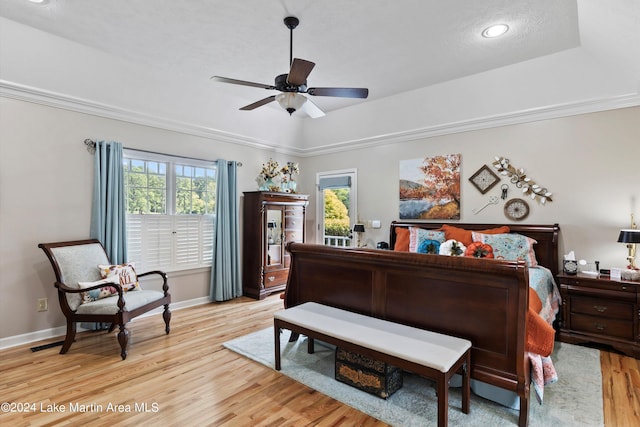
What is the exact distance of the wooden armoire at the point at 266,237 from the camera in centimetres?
525

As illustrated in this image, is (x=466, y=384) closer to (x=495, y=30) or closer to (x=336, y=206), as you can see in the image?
(x=495, y=30)

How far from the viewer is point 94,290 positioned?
330 cm

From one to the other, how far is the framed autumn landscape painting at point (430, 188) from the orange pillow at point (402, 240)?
346 millimetres

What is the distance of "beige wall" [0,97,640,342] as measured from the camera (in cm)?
338

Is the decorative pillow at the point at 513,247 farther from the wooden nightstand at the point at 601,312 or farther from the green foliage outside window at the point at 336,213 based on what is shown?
the green foliage outside window at the point at 336,213

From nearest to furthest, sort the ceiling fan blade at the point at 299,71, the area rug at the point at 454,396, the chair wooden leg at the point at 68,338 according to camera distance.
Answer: the area rug at the point at 454,396 → the ceiling fan blade at the point at 299,71 → the chair wooden leg at the point at 68,338

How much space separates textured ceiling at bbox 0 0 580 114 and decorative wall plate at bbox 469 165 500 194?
4.34ft

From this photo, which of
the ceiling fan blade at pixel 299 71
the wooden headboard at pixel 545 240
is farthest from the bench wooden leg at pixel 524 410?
the ceiling fan blade at pixel 299 71

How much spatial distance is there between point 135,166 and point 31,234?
1.34 m

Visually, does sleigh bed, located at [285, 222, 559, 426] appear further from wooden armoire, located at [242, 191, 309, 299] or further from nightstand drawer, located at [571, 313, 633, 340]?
wooden armoire, located at [242, 191, 309, 299]

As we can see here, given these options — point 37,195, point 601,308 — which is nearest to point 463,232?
point 601,308

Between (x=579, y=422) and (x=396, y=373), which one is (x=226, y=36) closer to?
(x=396, y=373)

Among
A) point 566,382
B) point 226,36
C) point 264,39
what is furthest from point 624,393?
point 226,36

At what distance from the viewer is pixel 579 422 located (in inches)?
84.4
